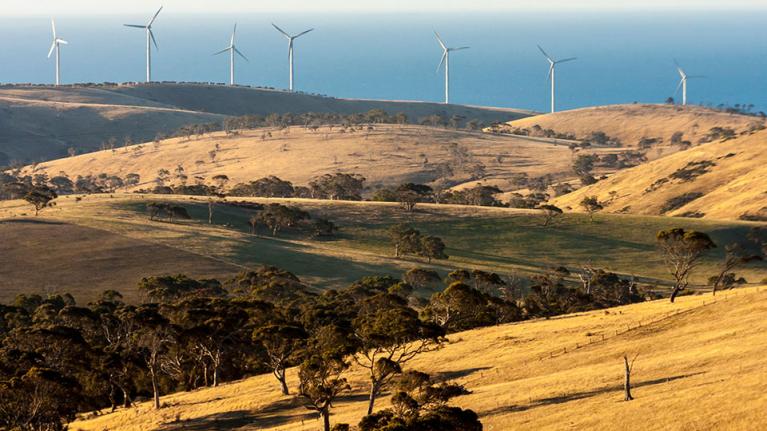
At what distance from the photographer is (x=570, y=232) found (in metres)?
156

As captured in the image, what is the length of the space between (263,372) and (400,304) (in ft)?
43.7

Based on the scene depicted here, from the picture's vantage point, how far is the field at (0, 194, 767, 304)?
423ft

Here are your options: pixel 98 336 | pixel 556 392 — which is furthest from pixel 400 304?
pixel 556 392

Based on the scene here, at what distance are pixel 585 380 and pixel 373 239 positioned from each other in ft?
323

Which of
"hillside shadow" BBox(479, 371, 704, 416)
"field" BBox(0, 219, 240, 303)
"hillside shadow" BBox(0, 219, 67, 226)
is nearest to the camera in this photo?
"hillside shadow" BBox(479, 371, 704, 416)

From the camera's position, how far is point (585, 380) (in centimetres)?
5662

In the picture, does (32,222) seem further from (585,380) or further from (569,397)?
(569,397)

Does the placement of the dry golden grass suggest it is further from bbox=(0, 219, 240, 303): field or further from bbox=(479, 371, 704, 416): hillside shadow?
bbox=(0, 219, 240, 303): field

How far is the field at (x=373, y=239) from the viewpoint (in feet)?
423

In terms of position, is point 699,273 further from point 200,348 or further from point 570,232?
point 200,348

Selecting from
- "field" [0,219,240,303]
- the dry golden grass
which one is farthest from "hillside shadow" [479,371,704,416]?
"field" [0,219,240,303]

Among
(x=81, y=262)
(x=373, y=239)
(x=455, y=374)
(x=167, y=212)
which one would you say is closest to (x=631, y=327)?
(x=455, y=374)

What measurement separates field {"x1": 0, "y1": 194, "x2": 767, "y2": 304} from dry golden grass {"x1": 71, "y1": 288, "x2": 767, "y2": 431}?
48501 millimetres

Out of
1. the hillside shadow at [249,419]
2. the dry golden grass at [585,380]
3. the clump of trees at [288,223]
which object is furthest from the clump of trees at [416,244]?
the hillside shadow at [249,419]
